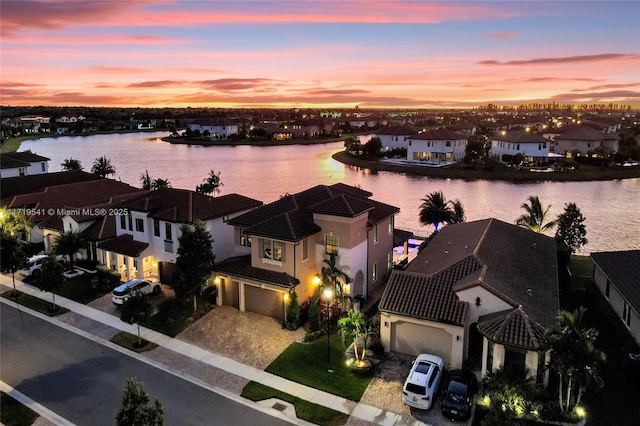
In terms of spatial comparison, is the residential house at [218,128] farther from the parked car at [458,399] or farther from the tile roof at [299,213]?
the parked car at [458,399]

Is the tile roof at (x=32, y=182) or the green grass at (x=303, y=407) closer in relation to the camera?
the green grass at (x=303, y=407)

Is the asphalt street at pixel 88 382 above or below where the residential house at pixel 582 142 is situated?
below

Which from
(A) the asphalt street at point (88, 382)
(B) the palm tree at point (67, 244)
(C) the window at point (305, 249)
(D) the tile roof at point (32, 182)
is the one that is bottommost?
(A) the asphalt street at point (88, 382)

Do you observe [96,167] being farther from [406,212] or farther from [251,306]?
[251,306]

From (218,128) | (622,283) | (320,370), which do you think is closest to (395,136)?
(218,128)

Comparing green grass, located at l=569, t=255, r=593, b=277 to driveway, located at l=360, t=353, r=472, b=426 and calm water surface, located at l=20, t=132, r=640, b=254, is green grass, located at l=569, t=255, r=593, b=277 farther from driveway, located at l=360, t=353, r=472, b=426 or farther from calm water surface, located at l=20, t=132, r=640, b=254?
driveway, located at l=360, t=353, r=472, b=426

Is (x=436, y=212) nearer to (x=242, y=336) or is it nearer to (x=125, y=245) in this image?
(x=242, y=336)

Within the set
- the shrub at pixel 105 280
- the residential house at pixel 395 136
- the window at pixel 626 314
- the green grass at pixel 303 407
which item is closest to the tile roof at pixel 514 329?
the green grass at pixel 303 407
